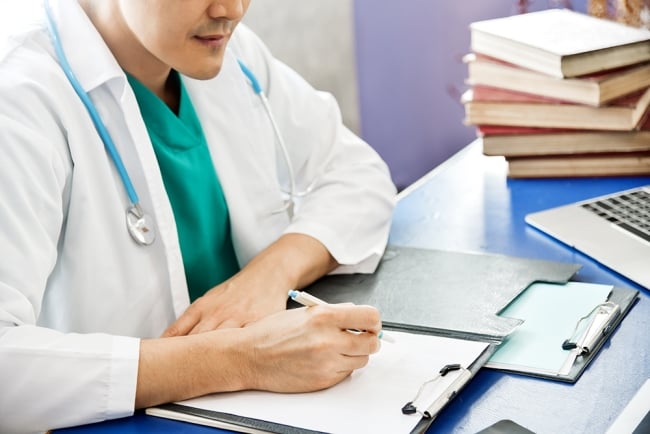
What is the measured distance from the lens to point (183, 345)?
1036 millimetres

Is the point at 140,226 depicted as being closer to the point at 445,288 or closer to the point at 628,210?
the point at 445,288

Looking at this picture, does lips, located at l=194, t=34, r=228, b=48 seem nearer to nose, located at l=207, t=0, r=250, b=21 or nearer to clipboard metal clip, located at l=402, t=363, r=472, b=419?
nose, located at l=207, t=0, r=250, b=21

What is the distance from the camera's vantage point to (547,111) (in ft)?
5.56

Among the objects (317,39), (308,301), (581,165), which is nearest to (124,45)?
→ (308,301)

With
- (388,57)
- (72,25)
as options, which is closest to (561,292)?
(72,25)

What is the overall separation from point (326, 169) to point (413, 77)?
4.03 ft

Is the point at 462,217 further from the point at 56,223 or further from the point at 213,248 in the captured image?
the point at 56,223

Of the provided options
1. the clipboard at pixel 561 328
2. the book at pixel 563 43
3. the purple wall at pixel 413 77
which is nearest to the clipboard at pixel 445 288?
the clipboard at pixel 561 328

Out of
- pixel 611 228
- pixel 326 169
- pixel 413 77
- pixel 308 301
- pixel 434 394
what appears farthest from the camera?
pixel 413 77

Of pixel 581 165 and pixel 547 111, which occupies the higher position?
pixel 547 111

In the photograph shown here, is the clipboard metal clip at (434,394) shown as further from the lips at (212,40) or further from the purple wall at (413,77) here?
the purple wall at (413,77)

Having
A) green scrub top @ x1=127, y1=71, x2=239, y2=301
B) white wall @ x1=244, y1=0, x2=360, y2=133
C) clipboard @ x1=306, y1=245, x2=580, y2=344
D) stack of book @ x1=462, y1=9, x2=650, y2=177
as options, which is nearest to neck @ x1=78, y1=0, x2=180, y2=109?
green scrub top @ x1=127, y1=71, x2=239, y2=301

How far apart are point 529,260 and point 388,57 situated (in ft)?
5.05

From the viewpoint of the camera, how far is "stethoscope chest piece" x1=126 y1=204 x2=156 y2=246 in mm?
1218
